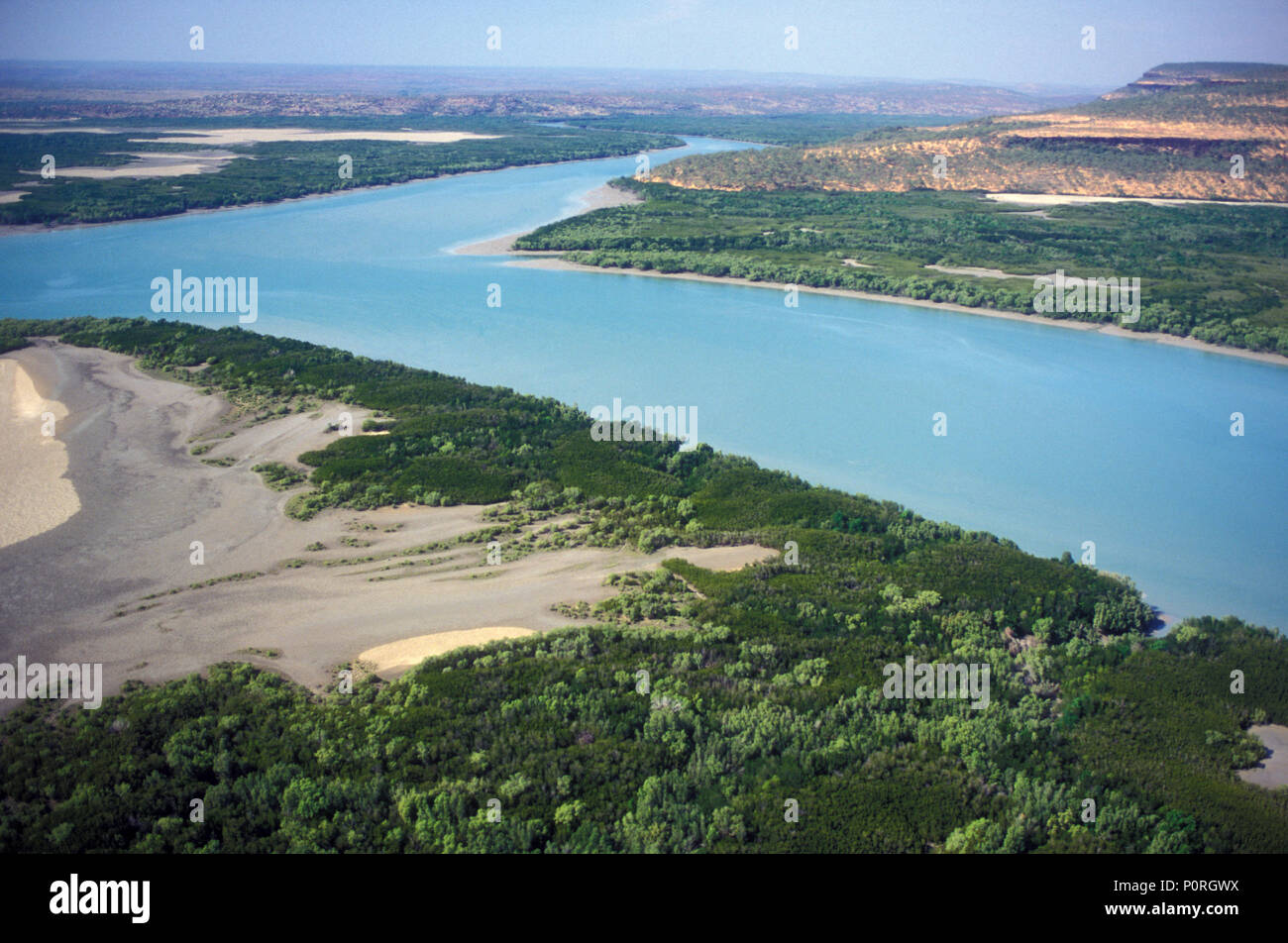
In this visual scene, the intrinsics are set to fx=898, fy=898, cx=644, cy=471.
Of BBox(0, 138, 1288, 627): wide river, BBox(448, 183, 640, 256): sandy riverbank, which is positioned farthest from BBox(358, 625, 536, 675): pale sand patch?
BBox(448, 183, 640, 256): sandy riverbank

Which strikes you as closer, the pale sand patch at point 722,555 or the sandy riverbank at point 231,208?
the pale sand patch at point 722,555

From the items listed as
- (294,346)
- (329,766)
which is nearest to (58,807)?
(329,766)

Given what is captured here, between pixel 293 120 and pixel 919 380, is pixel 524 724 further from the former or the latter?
pixel 293 120

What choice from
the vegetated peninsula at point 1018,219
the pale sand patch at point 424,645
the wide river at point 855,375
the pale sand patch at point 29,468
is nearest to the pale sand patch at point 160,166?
the wide river at point 855,375

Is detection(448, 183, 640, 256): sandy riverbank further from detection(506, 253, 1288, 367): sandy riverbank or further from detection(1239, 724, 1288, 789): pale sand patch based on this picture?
detection(1239, 724, 1288, 789): pale sand patch

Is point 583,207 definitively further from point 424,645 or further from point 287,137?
point 287,137

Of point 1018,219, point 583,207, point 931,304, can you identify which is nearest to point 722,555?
point 931,304

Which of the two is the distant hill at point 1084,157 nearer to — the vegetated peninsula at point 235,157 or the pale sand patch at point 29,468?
the vegetated peninsula at point 235,157
